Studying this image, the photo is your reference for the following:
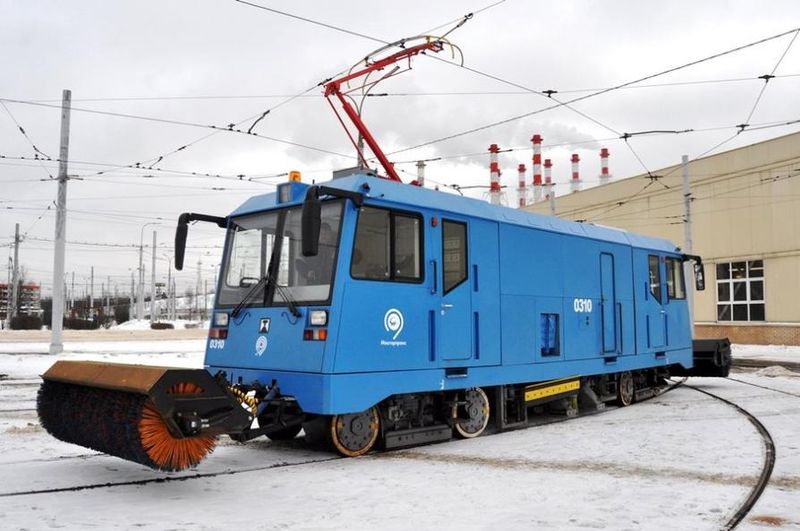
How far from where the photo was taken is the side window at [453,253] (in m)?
8.48

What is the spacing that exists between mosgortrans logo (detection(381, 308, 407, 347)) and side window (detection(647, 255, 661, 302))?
287 inches

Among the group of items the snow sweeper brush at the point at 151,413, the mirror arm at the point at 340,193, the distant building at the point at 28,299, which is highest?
the distant building at the point at 28,299

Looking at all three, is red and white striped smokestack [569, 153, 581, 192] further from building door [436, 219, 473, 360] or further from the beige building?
building door [436, 219, 473, 360]

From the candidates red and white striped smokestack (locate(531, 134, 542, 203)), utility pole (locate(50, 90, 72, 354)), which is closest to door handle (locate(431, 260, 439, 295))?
utility pole (locate(50, 90, 72, 354))

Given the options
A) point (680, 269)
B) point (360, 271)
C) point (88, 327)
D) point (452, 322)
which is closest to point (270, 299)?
point (360, 271)

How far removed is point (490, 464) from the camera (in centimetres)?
722

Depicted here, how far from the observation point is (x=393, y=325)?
25.3ft

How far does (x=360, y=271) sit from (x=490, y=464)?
2445 mm

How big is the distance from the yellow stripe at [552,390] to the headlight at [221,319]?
433 centimetres

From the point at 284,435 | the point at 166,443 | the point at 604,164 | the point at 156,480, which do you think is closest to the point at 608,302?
the point at 284,435

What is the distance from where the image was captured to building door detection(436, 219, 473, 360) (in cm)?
832

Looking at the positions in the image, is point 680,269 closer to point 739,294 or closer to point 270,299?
point 270,299

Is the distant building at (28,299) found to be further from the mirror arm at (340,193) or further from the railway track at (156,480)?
the mirror arm at (340,193)

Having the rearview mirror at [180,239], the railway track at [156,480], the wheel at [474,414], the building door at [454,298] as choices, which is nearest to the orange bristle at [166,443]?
the railway track at [156,480]
